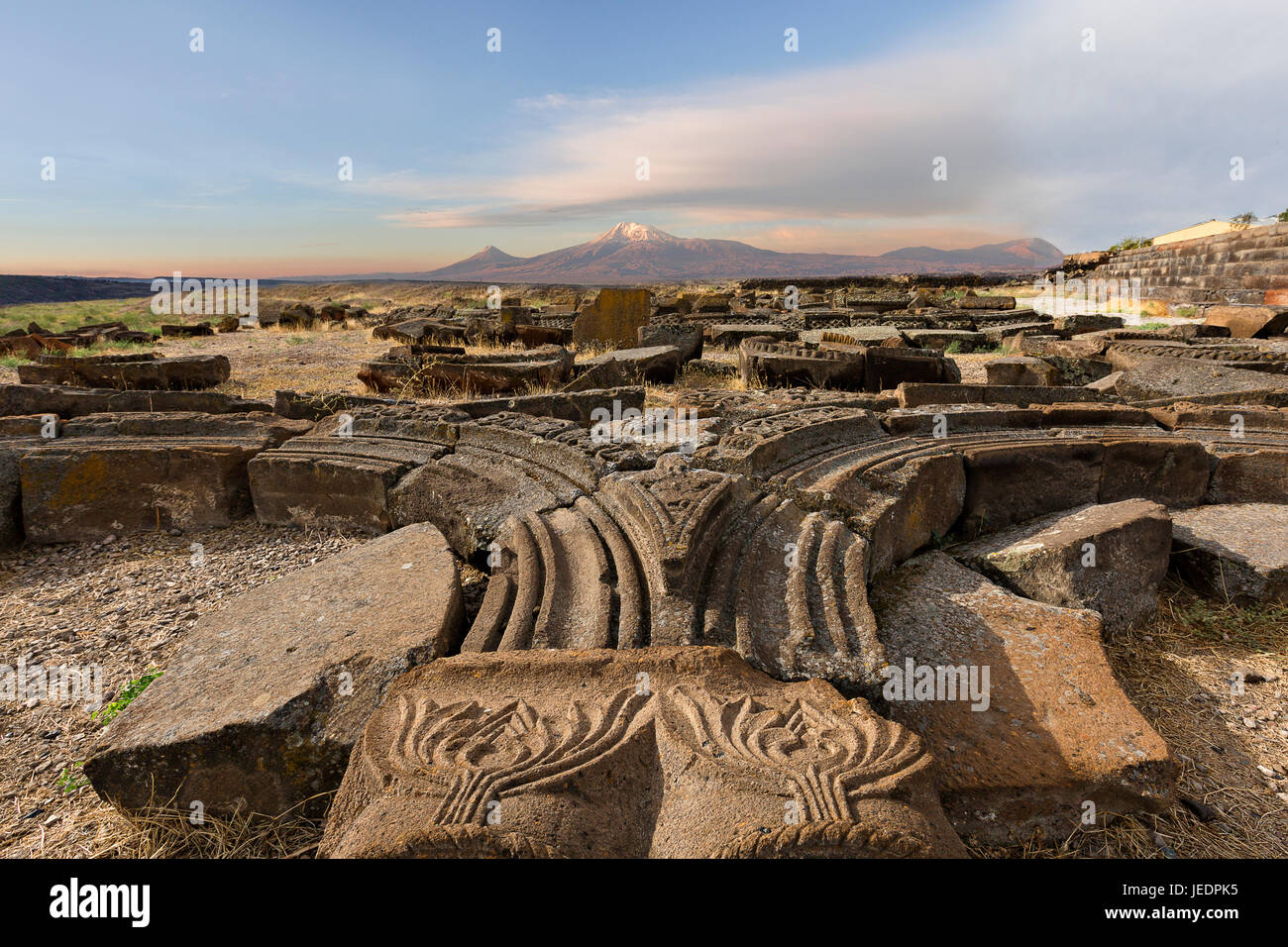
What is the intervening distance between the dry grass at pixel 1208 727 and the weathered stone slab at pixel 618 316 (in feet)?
29.1

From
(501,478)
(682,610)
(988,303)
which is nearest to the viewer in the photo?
(682,610)

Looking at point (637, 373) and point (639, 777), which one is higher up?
point (637, 373)

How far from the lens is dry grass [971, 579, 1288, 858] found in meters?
1.90

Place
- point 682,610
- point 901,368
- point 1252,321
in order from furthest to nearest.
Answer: point 1252,321 → point 901,368 → point 682,610

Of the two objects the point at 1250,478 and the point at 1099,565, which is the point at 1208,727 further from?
the point at 1250,478

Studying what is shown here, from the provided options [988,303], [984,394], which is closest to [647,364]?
[984,394]

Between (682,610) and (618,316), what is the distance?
9.35 metres

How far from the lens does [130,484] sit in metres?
3.92

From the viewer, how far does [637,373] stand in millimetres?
7590

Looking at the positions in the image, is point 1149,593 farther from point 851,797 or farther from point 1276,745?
point 851,797

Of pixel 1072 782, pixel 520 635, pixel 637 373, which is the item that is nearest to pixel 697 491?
pixel 520 635

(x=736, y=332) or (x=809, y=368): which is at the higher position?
(x=736, y=332)

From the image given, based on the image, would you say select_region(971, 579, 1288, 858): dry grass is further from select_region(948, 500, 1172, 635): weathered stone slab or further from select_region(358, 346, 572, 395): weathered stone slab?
select_region(358, 346, 572, 395): weathered stone slab

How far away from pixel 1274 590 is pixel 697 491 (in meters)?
2.72
